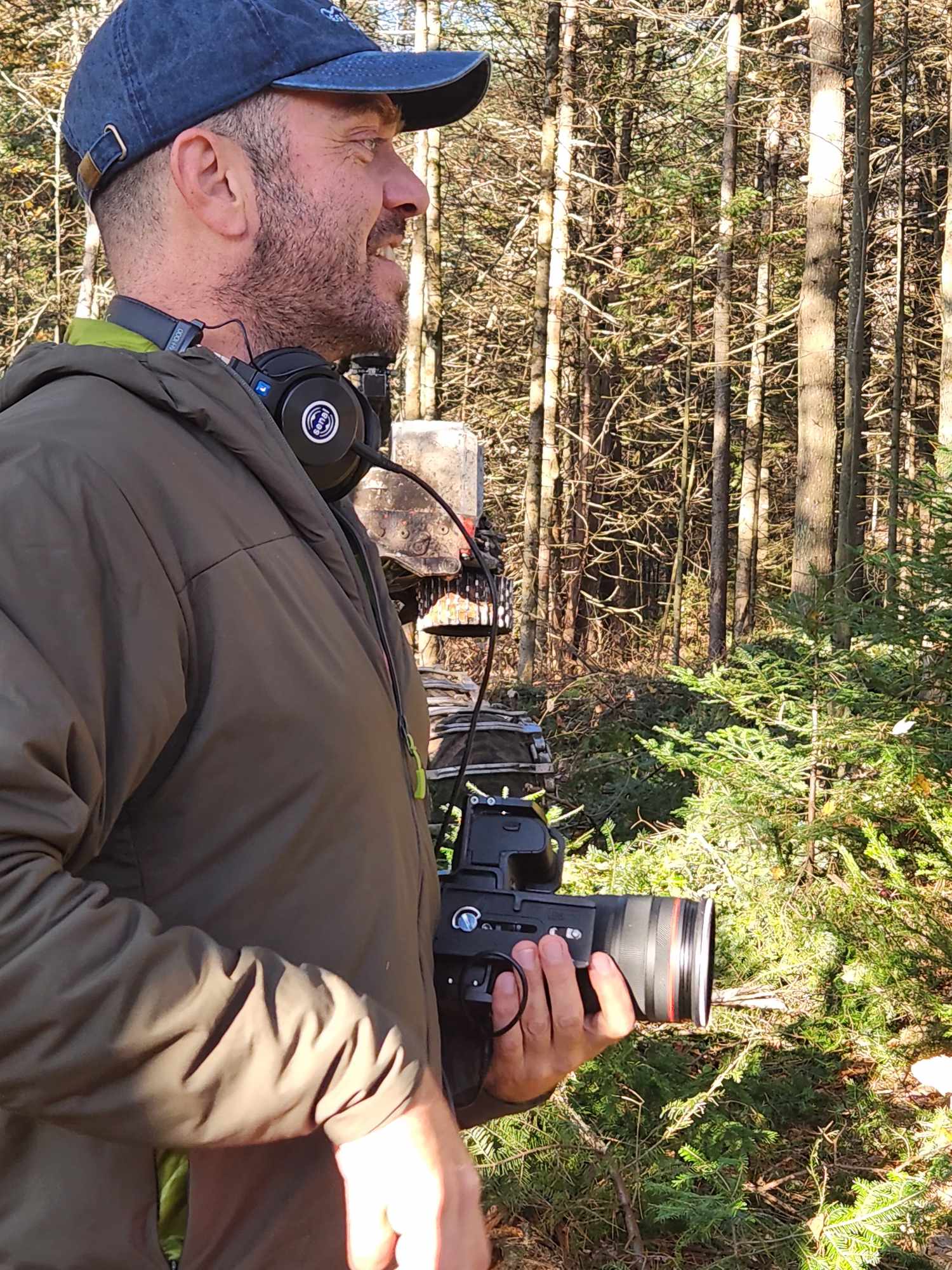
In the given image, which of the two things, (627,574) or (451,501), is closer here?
(451,501)

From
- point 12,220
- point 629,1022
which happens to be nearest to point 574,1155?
point 629,1022

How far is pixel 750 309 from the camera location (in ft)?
70.1

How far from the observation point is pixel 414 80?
5.76 ft

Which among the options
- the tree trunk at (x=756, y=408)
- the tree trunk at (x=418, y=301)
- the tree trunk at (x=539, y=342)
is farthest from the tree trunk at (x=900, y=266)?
the tree trunk at (x=418, y=301)

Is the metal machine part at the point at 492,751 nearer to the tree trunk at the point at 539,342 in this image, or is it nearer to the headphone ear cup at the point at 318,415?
the headphone ear cup at the point at 318,415

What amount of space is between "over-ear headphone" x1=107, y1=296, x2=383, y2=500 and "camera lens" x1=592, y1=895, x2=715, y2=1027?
0.74 m

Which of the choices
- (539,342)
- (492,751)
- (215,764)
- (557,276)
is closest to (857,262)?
(557,276)

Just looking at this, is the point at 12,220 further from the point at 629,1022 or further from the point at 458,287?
the point at 629,1022

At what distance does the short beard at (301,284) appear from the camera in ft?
5.58

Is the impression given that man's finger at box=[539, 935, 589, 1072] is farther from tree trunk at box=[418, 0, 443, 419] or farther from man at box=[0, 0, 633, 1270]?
tree trunk at box=[418, 0, 443, 419]

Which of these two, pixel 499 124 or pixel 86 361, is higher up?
pixel 499 124

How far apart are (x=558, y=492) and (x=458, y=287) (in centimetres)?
486

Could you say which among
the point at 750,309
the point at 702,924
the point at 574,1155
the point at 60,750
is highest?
the point at 750,309

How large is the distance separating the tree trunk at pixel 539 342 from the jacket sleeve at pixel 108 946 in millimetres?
Answer: 15715
